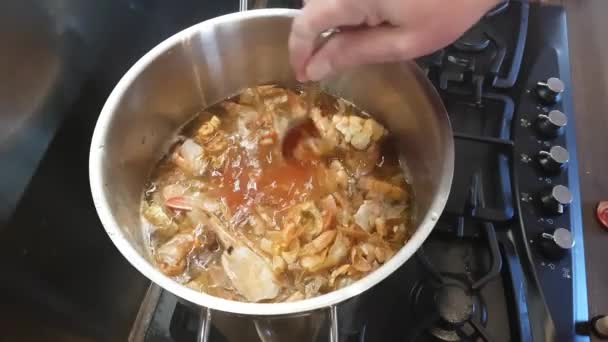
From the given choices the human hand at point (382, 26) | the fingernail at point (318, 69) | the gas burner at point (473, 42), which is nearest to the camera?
the human hand at point (382, 26)

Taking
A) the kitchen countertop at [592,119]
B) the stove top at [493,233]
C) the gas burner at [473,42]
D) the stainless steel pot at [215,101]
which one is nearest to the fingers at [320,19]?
the stainless steel pot at [215,101]

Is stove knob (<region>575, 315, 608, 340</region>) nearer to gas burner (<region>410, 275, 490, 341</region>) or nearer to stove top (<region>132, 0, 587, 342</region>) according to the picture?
stove top (<region>132, 0, 587, 342</region>)

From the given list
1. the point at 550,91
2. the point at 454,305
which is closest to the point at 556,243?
the point at 454,305

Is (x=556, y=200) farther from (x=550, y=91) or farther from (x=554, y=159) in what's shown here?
(x=550, y=91)

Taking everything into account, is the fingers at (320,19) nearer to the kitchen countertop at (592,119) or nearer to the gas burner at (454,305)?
the gas burner at (454,305)

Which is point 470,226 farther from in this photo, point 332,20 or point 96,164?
point 96,164

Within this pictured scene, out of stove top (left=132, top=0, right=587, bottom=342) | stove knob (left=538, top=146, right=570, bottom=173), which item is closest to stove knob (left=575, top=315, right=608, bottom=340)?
stove top (left=132, top=0, right=587, bottom=342)
